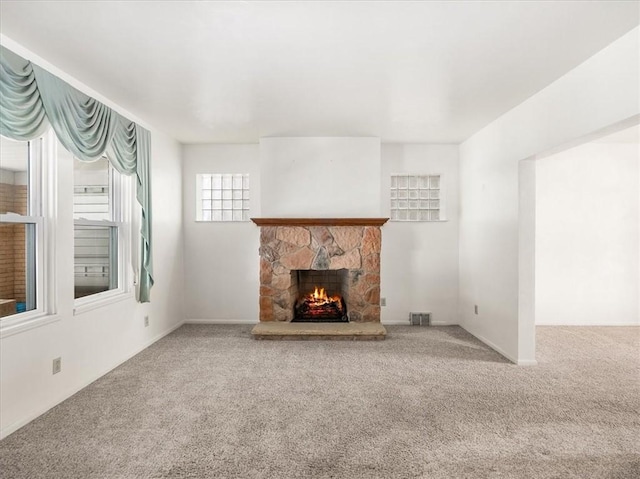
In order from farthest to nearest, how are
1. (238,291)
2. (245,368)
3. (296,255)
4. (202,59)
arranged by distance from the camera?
1. (238,291)
2. (296,255)
3. (245,368)
4. (202,59)

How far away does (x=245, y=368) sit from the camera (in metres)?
3.62

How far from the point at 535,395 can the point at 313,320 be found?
8.90 feet

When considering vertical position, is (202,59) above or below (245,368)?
above

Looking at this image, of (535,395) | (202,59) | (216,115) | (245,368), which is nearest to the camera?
(202,59)

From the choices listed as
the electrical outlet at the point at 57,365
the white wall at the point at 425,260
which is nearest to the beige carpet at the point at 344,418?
the electrical outlet at the point at 57,365

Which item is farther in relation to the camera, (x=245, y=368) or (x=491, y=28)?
(x=245, y=368)

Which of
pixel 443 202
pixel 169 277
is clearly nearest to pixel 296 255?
pixel 169 277

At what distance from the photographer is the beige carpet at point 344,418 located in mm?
2094

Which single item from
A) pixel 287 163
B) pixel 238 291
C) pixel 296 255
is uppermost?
pixel 287 163

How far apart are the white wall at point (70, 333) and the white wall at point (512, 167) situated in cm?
386

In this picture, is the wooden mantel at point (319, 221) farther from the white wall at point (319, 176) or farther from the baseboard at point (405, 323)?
the baseboard at point (405, 323)

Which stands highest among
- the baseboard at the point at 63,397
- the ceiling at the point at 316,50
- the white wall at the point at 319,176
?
the ceiling at the point at 316,50

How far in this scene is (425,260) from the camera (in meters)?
5.40

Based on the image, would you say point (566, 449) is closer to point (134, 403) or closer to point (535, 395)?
point (535, 395)
